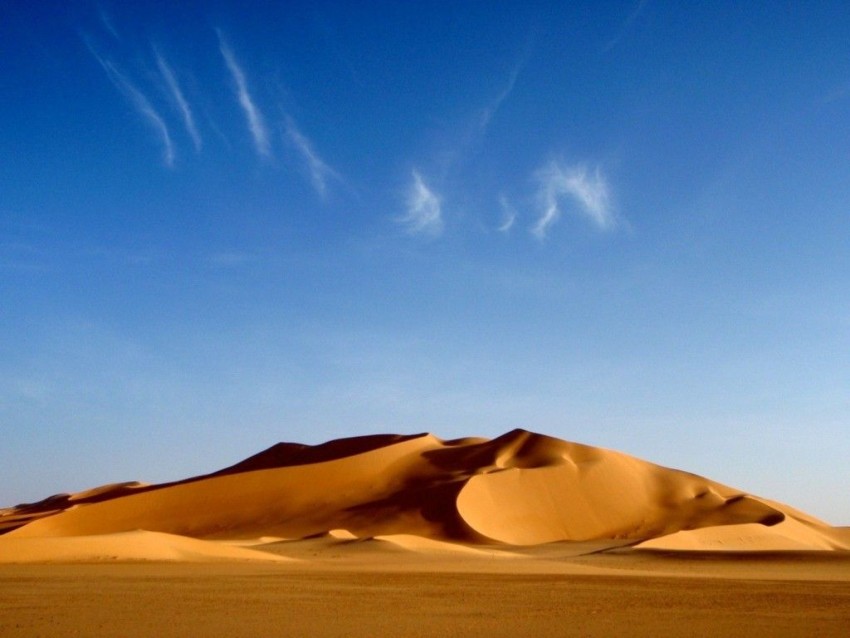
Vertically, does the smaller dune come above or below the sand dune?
above

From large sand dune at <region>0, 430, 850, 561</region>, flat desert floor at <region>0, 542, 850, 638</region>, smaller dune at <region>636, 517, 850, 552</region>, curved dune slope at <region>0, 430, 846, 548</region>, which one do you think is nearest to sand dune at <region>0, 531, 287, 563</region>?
flat desert floor at <region>0, 542, 850, 638</region>

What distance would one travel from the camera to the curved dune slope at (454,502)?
5184cm

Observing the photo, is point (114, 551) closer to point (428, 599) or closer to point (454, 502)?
point (428, 599)

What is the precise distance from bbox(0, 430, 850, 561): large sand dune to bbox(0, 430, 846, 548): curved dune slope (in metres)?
0.10

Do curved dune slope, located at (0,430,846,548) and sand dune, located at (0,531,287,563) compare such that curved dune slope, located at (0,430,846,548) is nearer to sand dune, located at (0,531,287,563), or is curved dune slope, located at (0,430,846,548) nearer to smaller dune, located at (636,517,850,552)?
smaller dune, located at (636,517,850,552)

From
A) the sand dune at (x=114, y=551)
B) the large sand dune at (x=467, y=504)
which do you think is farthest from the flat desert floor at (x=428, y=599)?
the large sand dune at (x=467, y=504)

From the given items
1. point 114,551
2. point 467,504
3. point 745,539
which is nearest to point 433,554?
point 467,504

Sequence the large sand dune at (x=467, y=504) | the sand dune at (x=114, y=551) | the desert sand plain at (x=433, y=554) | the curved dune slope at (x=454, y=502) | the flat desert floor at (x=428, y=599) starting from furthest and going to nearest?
the curved dune slope at (x=454, y=502) < the large sand dune at (x=467, y=504) < the sand dune at (x=114, y=551) < the desert sand plain at (x=433, y=554) < the flat desert floor at (x=428, y=599)

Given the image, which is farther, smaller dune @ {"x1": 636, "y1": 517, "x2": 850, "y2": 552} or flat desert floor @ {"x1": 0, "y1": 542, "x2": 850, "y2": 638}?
smaller dune @ {"x1": 636, "y1": 517, "x2": 850, "y2": 552}

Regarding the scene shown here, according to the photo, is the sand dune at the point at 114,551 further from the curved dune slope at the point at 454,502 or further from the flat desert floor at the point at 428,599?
the curved dune slope at the point at 454,502

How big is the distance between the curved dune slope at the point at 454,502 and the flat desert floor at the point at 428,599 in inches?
734

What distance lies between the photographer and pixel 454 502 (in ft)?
170

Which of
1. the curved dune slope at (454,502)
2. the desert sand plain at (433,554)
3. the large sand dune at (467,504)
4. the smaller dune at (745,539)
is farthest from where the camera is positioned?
the curved dune slope at (454,502)

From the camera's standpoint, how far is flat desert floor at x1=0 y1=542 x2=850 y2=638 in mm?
14211
